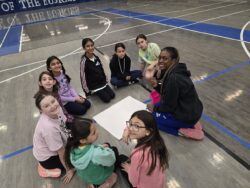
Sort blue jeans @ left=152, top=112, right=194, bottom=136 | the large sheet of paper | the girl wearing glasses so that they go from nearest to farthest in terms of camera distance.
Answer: the girl wearing glasses, blue jeans @ left=152, top=112, right=194, bottom=136, the large sheet of paper

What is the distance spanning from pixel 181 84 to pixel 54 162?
1579 mm

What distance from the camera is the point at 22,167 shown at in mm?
2336

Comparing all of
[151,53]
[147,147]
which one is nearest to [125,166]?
[147,147]

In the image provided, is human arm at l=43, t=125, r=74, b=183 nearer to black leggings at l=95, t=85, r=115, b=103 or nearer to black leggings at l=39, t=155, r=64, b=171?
black leggings at l=39, t=155, r=64, b=171

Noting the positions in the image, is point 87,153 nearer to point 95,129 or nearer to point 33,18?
point 95,129

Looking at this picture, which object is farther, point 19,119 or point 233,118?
point 19,119

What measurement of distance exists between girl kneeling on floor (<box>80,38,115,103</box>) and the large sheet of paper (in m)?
0.30

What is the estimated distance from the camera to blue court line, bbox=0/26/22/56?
257 inches

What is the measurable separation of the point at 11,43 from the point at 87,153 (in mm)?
7383

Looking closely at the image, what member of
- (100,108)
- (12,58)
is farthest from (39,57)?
(100,108)

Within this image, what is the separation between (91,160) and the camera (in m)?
1.63

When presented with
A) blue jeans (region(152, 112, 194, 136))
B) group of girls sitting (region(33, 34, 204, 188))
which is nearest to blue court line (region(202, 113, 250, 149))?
group of girls sitting (region(33, 34, 204, 188))

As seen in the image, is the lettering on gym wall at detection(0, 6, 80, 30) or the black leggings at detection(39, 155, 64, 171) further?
the lettering on gym wall at detection(0, 6, 80, 30)

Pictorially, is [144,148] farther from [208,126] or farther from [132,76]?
[132,76]
